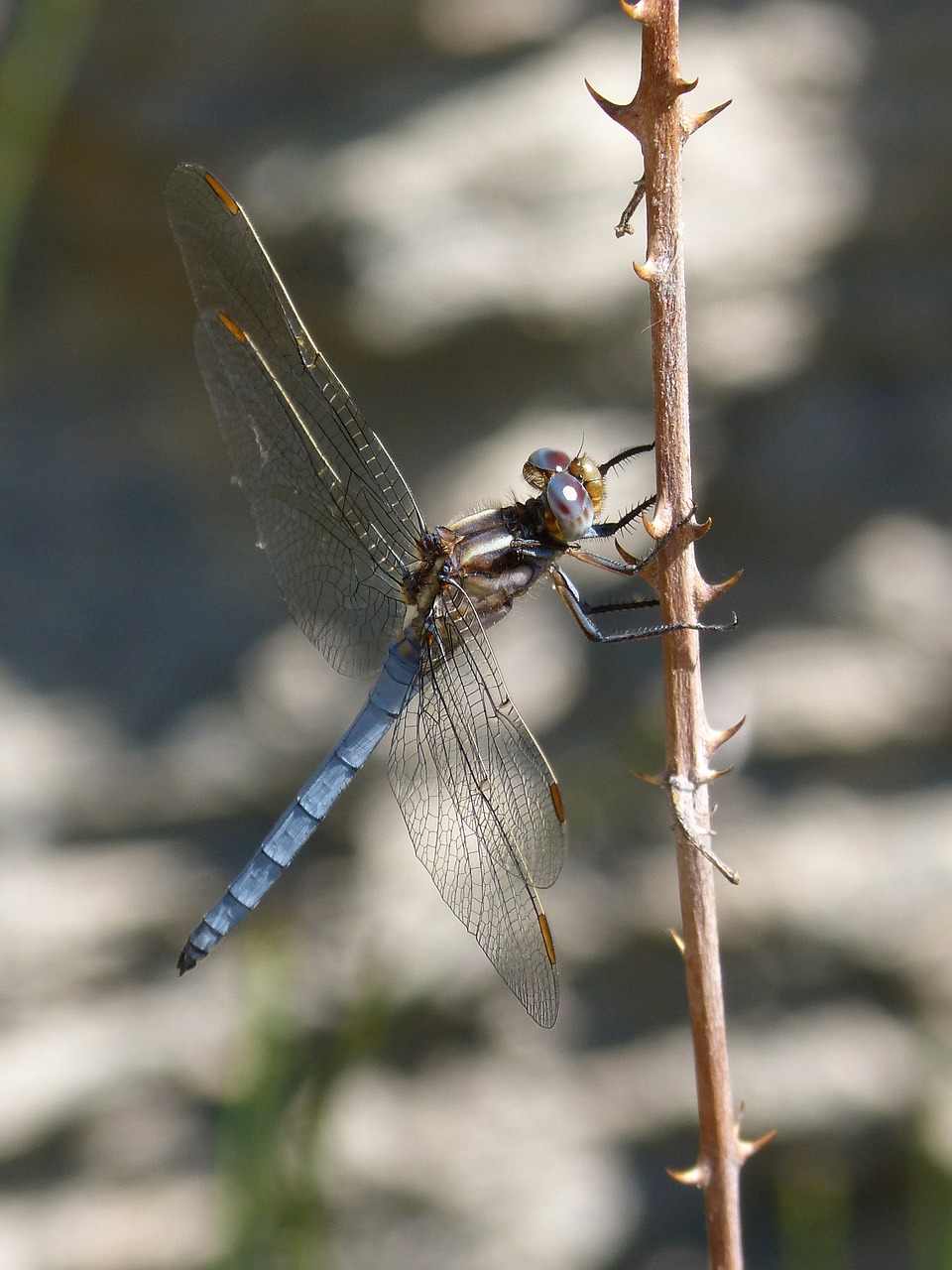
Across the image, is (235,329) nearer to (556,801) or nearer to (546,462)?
(546,462)

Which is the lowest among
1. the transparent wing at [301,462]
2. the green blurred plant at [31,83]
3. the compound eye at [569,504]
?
the compound eye at [569,504]

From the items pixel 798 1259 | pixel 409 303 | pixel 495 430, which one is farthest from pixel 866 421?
pixel 798 1259

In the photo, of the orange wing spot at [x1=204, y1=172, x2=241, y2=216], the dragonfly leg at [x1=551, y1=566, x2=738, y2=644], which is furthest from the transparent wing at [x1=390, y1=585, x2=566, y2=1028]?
the orange wing spot at [x1=204, y1=172, x2=241, y2=216]

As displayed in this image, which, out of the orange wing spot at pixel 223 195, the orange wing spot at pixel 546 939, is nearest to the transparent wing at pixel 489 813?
the orange wing spot at pixel 546 939

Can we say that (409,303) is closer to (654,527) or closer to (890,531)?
(890,531)

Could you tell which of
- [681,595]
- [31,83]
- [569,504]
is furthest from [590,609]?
[31,83]

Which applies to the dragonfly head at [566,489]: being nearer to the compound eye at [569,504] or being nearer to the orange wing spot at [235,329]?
the compound eye at [569,504]
